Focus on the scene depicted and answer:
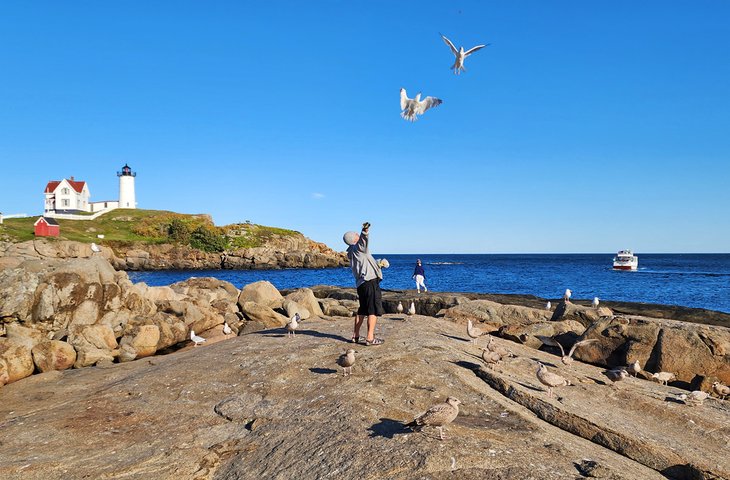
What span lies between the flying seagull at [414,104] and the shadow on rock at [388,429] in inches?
421

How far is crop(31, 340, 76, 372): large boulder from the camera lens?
16.1 metres

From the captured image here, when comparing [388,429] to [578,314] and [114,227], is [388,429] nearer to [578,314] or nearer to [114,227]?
[578,314]

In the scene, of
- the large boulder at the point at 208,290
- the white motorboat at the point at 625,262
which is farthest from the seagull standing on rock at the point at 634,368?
the white motorboat at the point at 625,262

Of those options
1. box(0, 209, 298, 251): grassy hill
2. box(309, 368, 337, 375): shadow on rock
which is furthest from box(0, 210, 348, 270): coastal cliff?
box(309, 368, 337, 375): shadow on rock

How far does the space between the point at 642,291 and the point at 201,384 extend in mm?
64153

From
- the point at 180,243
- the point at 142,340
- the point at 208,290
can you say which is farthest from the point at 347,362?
the point at 180,243

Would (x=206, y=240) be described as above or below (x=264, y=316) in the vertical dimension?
above

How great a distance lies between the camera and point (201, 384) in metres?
12.1

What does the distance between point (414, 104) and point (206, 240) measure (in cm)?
10923

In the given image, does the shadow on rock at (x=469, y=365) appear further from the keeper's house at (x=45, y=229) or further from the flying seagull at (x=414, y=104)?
the keeper's house at (x=45, y=229)

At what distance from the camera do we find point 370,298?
13094 millimetres

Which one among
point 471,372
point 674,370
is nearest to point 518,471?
point 471,372

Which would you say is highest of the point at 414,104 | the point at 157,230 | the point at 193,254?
the point at 157,230

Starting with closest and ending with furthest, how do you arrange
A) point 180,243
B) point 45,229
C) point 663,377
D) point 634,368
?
point 663,377 → point 634,368 → point 45,229 → point 180,243
